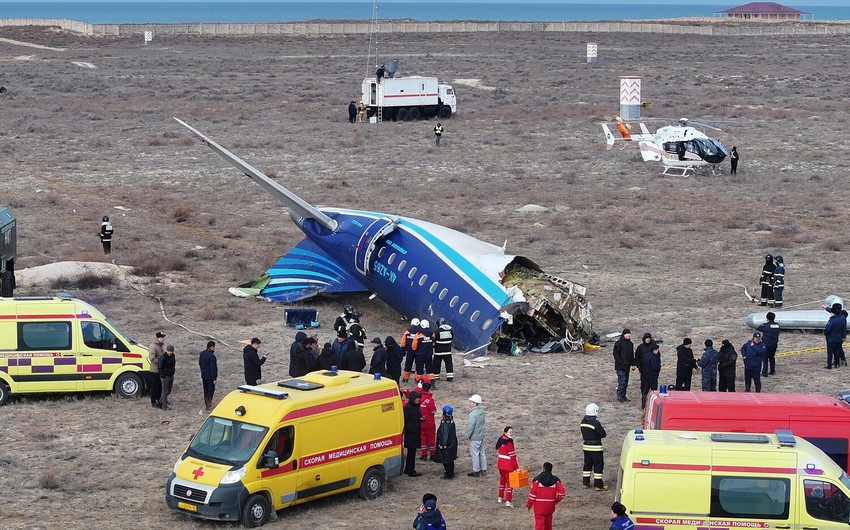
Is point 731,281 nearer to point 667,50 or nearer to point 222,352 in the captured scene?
point 222,352

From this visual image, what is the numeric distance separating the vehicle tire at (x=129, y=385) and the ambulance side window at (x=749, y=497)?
11726 millimetres

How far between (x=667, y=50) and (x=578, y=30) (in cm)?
3457

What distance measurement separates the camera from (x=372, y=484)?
1797 cm

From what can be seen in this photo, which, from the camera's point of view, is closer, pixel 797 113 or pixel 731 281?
pixel 731 281

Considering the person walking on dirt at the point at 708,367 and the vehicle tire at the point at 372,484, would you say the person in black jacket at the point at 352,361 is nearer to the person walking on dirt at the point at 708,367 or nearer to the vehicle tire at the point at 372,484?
the vehicle tire at the point at 372,484

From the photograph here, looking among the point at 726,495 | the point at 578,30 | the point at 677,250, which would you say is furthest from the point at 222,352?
the point at 578,30

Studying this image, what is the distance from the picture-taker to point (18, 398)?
2245 cm

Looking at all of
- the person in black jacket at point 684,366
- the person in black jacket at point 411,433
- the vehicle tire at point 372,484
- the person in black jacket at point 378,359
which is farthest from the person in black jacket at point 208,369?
the person in black jacket at point 684,366

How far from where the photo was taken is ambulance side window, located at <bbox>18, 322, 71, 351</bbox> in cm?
2195

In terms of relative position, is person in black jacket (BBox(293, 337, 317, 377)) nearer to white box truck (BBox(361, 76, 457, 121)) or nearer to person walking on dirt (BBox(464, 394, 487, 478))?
person walking on dirt (BBox(464, 394, 487, 478))

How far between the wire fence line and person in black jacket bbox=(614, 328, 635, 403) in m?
129

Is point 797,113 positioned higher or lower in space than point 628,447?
higher

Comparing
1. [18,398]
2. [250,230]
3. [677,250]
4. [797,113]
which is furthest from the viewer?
[797,113]

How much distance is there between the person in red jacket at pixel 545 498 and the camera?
15.9 meters
